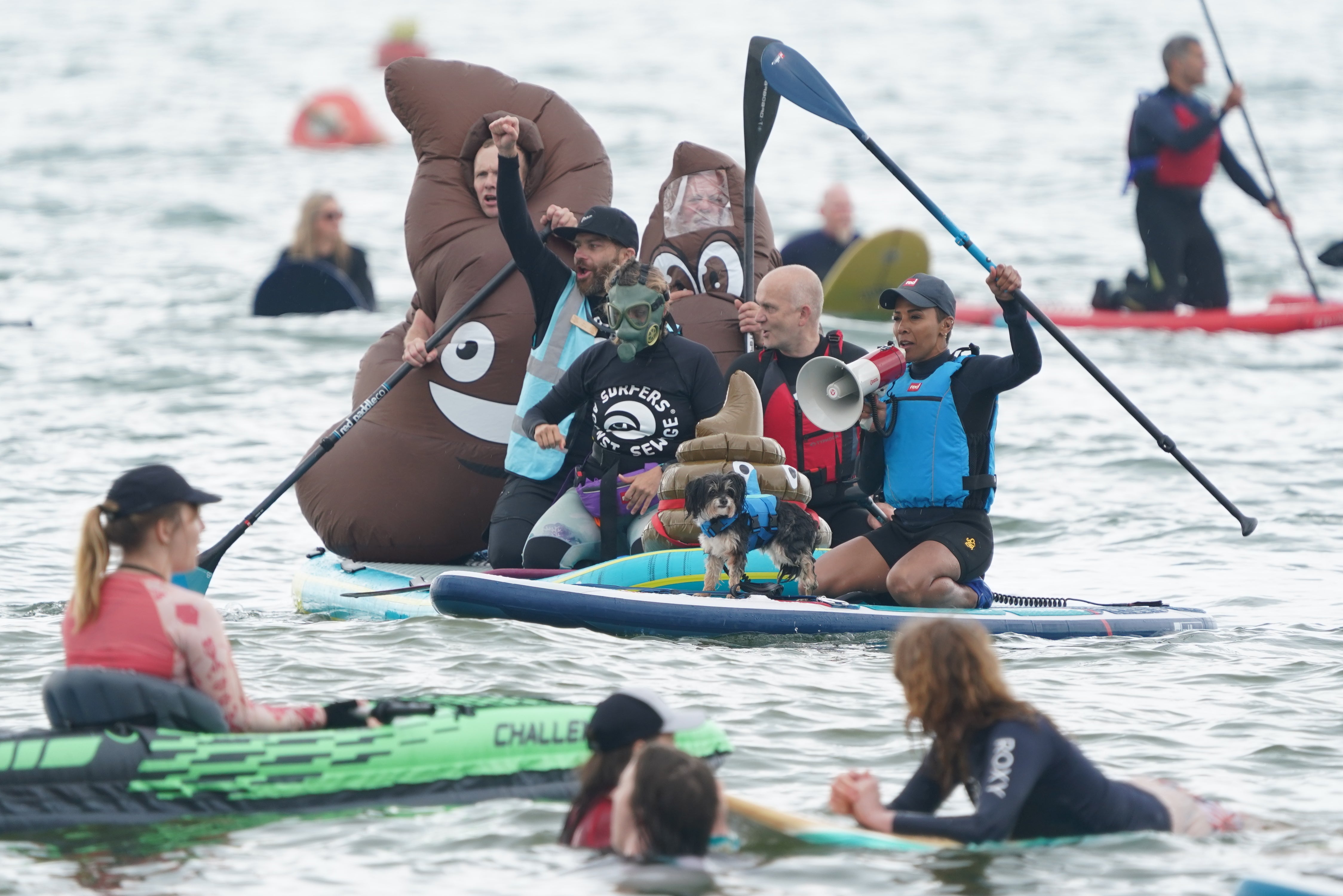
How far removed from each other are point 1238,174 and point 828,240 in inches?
130

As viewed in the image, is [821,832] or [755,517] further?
[755,517]

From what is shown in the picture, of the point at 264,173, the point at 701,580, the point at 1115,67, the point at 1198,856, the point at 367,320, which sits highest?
the point at 1115,67

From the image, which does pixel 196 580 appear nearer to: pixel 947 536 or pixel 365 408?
pixel 365 408

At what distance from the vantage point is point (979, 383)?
19.6ft

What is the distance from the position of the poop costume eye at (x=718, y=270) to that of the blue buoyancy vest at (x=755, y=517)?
167 centimetres

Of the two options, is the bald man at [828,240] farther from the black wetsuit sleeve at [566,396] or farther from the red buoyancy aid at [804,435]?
the black wetsuit sleeve at [566,396]

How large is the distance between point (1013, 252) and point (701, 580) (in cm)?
1453

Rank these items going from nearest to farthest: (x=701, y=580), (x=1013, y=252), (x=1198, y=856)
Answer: (x=1198, y=856) < (x=701, y=580) < (x=1013, y=252)

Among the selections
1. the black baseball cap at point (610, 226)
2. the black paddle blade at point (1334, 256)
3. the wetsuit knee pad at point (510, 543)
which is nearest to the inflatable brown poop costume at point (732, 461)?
the wetsuit knee pad at point (510, 543)

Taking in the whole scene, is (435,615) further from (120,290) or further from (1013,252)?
(1013,252)

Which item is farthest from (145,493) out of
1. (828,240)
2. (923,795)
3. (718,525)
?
(828,240)

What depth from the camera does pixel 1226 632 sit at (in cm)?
651

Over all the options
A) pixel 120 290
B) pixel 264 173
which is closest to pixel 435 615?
pixel 120 290

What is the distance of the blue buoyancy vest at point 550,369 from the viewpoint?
22.0 ft
